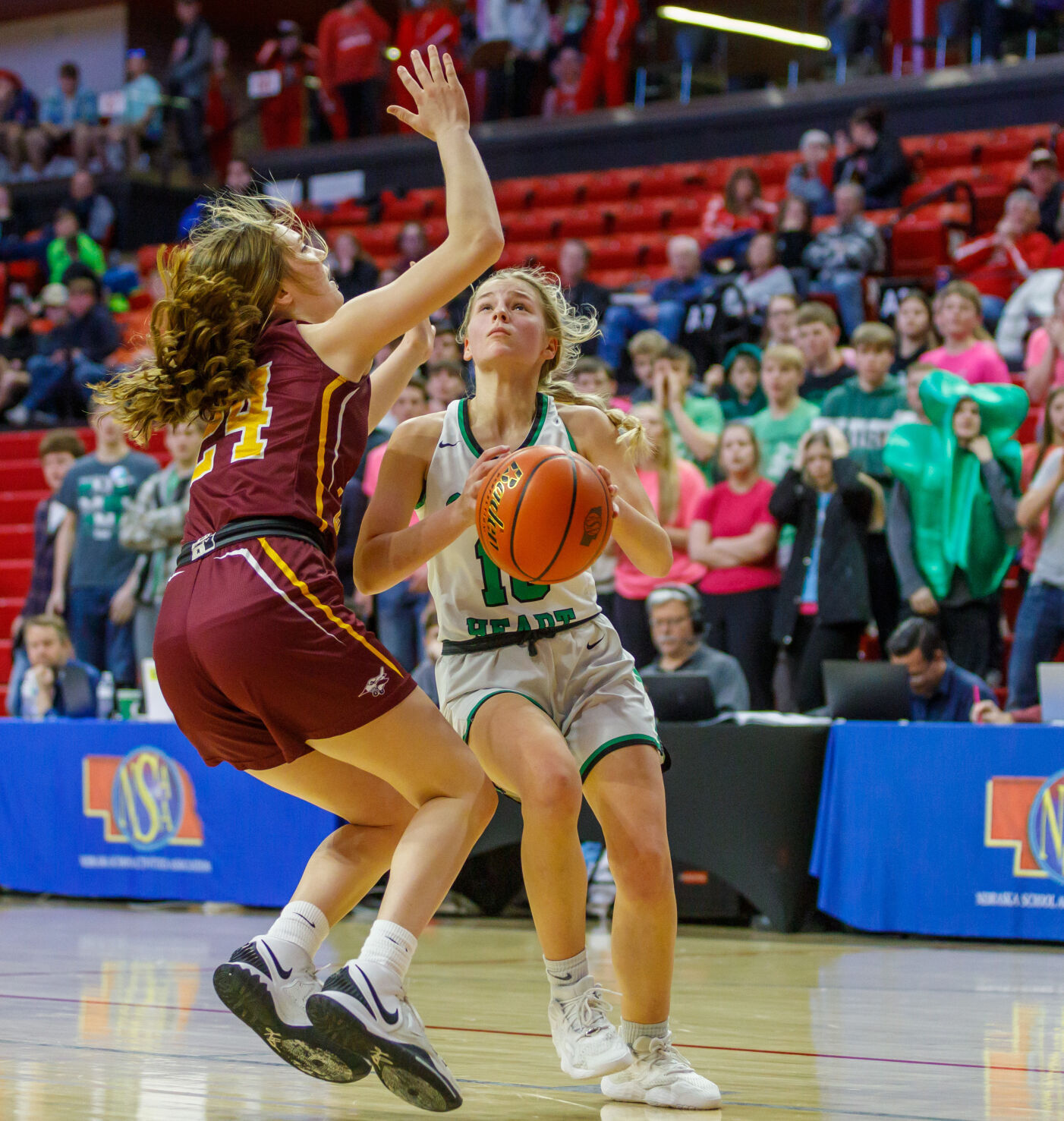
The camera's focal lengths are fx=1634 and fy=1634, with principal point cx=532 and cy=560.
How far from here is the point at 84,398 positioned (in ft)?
48.9

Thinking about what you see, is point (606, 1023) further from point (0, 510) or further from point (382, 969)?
point (0, 510)

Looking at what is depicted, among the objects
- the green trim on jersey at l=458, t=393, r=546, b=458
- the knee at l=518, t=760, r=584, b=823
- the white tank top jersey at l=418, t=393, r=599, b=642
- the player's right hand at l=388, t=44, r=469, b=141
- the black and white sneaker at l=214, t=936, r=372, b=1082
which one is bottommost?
the black and white sneaker at l=214, t=936, r=372, b=1082

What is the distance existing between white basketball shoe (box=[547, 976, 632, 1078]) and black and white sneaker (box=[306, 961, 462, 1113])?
0.55 meters

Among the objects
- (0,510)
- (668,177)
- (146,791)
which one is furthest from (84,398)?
(146,791)

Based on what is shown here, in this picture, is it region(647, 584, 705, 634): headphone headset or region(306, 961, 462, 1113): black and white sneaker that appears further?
region(647, 584, 705, 634): headphone headset

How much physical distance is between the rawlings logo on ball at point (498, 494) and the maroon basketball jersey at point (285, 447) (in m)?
0.29

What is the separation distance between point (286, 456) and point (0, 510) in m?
12.2

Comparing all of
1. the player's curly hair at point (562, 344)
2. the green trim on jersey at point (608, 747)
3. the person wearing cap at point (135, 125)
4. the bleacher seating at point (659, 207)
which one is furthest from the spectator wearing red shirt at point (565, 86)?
the green trim on jersey at point (608, 747)

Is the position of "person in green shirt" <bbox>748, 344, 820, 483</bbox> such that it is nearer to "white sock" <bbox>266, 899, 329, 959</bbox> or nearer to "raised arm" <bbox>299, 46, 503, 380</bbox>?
"raised arm" <bbox>299, 46, 503, 380</bbox>

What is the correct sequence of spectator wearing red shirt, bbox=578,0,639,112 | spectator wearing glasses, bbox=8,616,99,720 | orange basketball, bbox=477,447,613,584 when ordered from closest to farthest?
orange basketball, bbox=477,447,613,584
spectator wearing glasses, bbox=8,616,99,720
spectator wearing red shirt, bbox=578,0,639,112

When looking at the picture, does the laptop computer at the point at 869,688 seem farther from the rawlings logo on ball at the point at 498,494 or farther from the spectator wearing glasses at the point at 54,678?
the spectator wearing glasses at the point at 54,678

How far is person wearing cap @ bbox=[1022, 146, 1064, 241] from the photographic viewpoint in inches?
447

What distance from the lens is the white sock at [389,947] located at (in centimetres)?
306

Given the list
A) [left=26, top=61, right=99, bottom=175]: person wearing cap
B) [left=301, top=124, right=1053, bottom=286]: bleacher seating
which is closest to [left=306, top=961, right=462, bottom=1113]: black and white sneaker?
[left=301, top=124, right=1053, bottom=286]: bleacher seating
